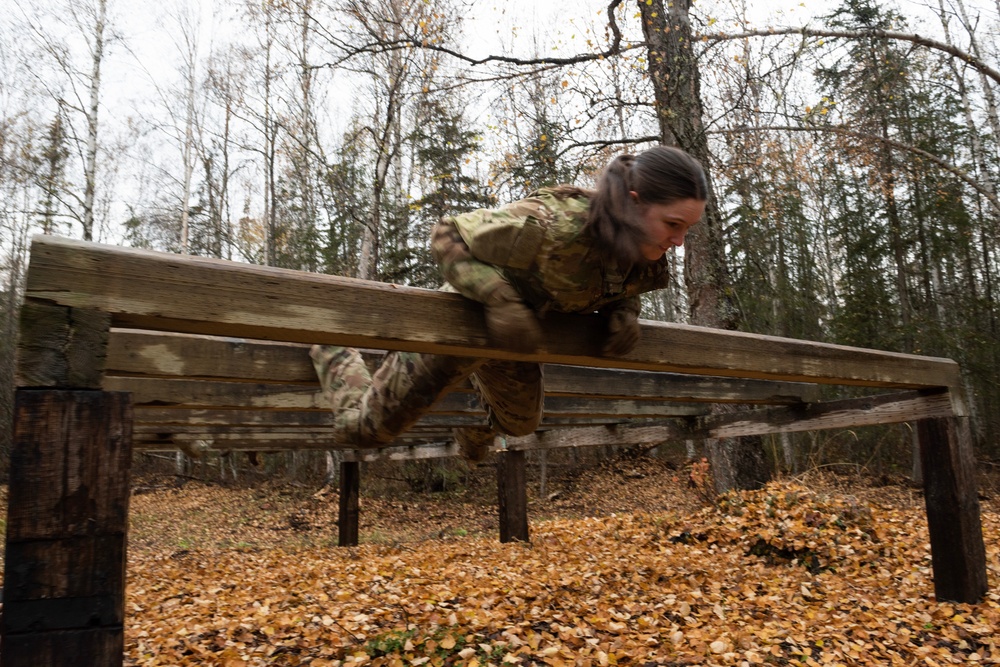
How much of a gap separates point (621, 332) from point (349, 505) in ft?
31.1

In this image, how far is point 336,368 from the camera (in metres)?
3.92

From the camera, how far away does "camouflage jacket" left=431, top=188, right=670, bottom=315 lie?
2568 millimetres

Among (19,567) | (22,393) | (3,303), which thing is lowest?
(19,567)

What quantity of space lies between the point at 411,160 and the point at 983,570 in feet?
51.8

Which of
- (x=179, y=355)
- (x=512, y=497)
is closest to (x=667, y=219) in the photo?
(x=179, y=355)

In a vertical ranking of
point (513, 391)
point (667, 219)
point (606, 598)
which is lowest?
point (606, 598)

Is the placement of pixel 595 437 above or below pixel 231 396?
below

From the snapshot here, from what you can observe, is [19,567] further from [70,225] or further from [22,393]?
[70,225]

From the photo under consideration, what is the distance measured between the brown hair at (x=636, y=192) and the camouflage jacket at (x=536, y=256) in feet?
0.31

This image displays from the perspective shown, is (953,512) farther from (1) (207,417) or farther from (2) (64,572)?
(1) (207,417)

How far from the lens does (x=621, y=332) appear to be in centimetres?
284

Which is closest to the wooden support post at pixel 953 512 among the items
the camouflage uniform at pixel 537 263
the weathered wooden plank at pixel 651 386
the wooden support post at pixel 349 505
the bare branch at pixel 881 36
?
the weathered wooden plank at pixel 651 386

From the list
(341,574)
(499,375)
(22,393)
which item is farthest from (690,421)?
(22,393)

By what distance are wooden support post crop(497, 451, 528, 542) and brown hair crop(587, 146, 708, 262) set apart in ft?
21.9
